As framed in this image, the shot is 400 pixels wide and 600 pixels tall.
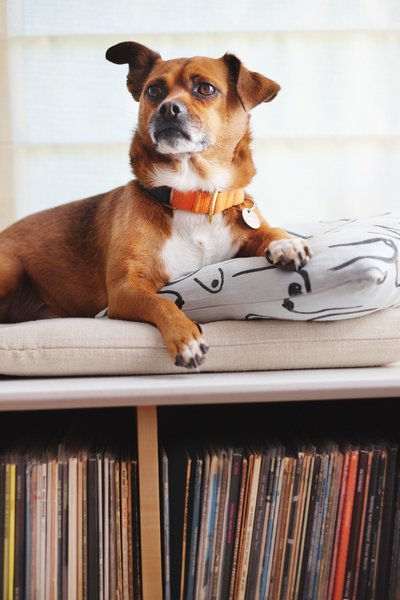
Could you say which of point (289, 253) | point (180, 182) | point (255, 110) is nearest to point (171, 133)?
point (180, 182)

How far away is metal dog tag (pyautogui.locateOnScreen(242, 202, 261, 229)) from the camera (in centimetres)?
141

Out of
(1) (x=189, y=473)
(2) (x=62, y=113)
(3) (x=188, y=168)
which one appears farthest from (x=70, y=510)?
(2) (x=62, y=113)

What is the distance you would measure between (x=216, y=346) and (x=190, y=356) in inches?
2.7

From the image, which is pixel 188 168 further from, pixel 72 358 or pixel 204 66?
pixel 72 358

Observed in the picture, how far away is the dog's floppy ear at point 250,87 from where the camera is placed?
4.68ft

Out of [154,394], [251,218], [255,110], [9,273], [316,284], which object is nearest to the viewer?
[154,394]

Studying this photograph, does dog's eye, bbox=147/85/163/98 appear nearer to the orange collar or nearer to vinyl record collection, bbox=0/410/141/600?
the orange collar

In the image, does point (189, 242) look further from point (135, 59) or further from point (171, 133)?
point (135, 59)

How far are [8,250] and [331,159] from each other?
1.32m

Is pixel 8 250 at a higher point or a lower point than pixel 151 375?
higher

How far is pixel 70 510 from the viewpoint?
1000mm

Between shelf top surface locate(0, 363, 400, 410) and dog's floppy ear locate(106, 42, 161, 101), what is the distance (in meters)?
0.87

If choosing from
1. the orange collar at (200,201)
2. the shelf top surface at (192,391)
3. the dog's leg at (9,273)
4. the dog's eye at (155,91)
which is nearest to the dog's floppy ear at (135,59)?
the dog's eye at (155,91)

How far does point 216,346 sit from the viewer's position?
1.07 meters
